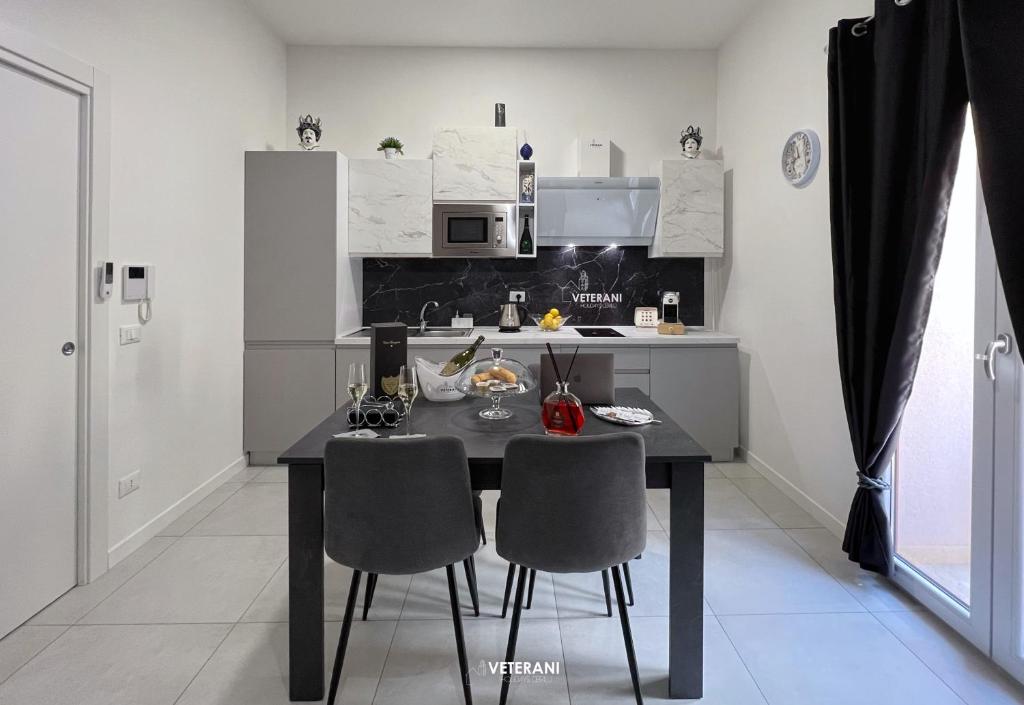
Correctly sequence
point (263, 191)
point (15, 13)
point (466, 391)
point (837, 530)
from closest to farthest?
point (15, 13) < point (466, 391) < point (837, 530) < point (263, 191)

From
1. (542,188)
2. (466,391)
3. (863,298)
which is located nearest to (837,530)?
(863,298)

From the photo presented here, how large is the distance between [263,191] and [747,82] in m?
3.29

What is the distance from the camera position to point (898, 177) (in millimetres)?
2389

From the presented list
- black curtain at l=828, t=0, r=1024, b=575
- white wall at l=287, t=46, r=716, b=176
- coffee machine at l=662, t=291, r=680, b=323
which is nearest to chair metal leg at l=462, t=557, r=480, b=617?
black curtain at l=828, t=0, r=1024, b=575

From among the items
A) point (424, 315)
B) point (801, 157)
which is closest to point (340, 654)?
point (801, 157)

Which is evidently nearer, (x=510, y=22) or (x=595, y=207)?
(x=510, y=22)

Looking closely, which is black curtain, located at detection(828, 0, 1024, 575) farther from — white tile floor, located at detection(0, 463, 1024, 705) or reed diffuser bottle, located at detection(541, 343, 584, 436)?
reed diffuser bottle, located at detection(541, 343, 584, 436)

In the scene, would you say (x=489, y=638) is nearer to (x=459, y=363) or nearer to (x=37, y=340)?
(x=459, y=363)

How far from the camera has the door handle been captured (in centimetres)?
202

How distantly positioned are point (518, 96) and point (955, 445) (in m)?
3.73

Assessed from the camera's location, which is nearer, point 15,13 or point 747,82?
point 15,13

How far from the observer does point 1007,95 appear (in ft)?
5.91

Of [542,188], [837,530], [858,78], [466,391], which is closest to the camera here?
[466,391]

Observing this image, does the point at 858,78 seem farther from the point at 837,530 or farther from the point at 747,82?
the point at 837,530
